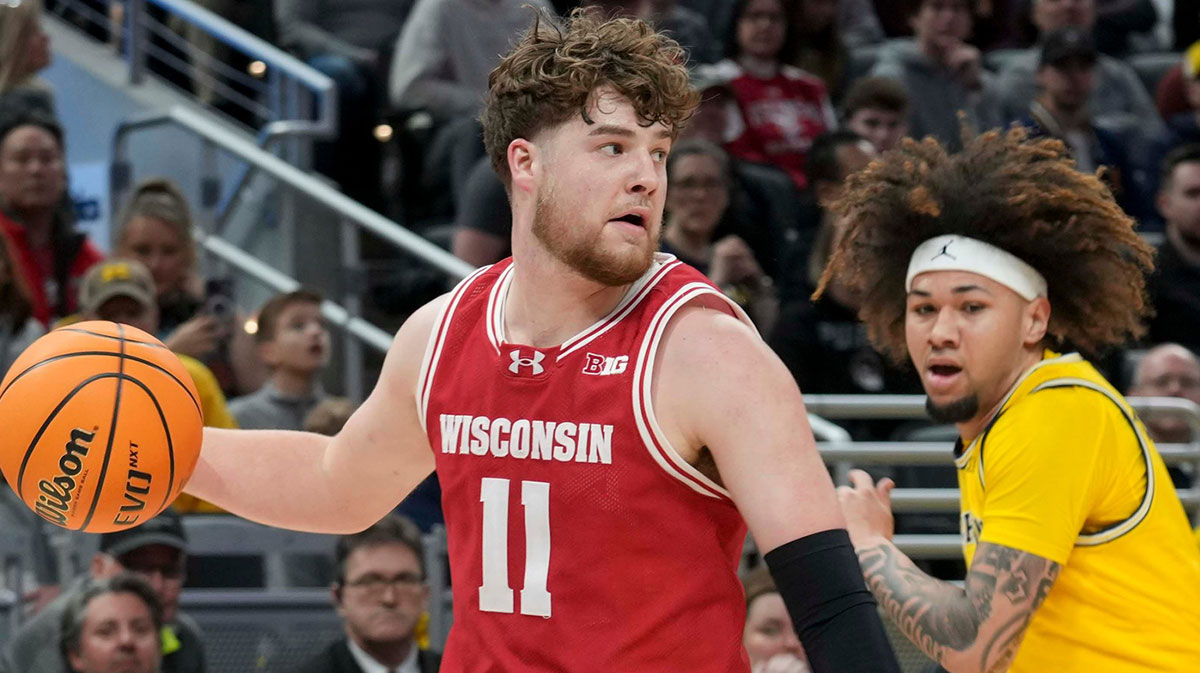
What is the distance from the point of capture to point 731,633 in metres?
3.05

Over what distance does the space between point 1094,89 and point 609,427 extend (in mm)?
7371

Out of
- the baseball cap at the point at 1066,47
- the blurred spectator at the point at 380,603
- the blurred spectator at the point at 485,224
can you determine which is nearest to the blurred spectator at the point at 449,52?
the blurred spectator at the point at 485,224

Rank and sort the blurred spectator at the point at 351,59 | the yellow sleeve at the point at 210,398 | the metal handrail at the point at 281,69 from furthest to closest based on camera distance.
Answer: the blurred spectator at the point at 351,59 < the metal handrail at the point at 281,69 < the yellow sleeve at the point at 210,398

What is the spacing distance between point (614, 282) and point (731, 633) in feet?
2.26

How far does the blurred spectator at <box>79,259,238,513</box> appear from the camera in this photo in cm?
609

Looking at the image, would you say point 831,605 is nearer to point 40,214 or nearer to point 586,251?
point 586,251

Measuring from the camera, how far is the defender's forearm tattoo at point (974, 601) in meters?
3.46

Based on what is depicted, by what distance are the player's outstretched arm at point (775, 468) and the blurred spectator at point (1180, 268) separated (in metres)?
4.96

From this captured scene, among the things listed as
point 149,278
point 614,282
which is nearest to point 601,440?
point 614,282

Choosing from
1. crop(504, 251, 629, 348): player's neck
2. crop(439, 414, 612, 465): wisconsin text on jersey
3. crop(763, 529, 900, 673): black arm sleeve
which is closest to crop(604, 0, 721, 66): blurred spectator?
crop(504, 251, 629, 348): player's neck

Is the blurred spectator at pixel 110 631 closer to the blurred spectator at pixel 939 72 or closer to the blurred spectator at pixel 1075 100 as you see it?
the blurred spectator at pixel 939 72

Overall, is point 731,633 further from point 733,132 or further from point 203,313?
point 733,132

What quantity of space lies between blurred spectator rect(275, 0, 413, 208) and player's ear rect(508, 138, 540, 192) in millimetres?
5570

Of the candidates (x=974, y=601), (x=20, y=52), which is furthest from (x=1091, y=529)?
(x=20, y=52)
